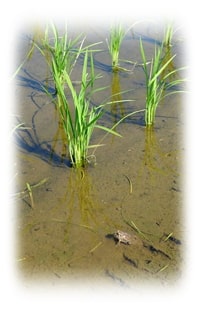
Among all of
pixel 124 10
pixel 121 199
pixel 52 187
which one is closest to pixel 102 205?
pixel 121 199

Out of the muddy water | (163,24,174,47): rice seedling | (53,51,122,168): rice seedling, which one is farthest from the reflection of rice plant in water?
(53,51,122,168): rice seedling

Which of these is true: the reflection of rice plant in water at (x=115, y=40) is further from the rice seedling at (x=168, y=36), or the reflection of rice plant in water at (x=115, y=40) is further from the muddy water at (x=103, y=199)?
the rice seedling at (x=168, y=36)

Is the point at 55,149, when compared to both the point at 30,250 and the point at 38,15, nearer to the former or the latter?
the point at 30,250

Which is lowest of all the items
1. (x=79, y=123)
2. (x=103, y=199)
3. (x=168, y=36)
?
(x=103, y=199)

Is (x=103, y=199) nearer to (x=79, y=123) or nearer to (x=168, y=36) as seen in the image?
(x=79, y=123)

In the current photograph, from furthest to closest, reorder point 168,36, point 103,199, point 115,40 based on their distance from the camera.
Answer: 1. point 168,36
2. point 115,40
3. point 103,199

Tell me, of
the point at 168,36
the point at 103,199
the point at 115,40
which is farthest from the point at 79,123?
the point at 168,36

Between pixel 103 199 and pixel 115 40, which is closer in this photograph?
pixel 103 199

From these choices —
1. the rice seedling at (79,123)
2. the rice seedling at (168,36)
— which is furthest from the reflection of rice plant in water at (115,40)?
the rice seedling at (79,123)
